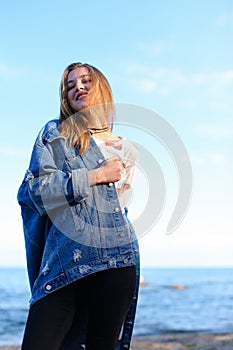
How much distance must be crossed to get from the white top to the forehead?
0.31 meters

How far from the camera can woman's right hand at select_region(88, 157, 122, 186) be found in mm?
2250

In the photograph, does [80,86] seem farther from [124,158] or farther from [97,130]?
[124,158]

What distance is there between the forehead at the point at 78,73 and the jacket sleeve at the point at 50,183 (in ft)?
1.37

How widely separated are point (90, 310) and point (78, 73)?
111 centimetres

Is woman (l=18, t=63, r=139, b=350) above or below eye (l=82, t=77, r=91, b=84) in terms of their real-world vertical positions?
below

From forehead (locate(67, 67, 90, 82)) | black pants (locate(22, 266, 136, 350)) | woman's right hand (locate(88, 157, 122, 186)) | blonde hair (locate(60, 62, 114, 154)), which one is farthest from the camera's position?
forehead (locate(67, 67, 90, 82))

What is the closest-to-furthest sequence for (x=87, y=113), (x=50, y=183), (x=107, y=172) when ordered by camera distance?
1. (x=50, y=183)
2. (x=107, y=172)
3. (x=87, y=113)

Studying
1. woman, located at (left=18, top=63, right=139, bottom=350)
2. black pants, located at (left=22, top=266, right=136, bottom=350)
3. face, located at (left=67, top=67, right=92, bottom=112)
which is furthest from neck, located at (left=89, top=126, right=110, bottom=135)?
black pants, located at (left=22, top=266, right=136, bottom=350)

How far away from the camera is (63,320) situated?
2.19 m

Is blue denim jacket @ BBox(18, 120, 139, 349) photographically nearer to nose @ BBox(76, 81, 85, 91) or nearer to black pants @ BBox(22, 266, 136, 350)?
black pants @ BBox(22, 266, 136, 350)

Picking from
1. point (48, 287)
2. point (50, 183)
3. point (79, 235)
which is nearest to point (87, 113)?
point (50, 183)

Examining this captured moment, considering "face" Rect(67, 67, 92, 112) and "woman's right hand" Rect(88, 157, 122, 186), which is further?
"face" Rect(67, 67, 92, 112)

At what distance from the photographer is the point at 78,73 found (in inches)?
98.8

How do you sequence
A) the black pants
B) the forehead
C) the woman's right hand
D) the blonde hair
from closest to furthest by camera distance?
the black pants < the woman's right hand < the blonde hair < the forehead
